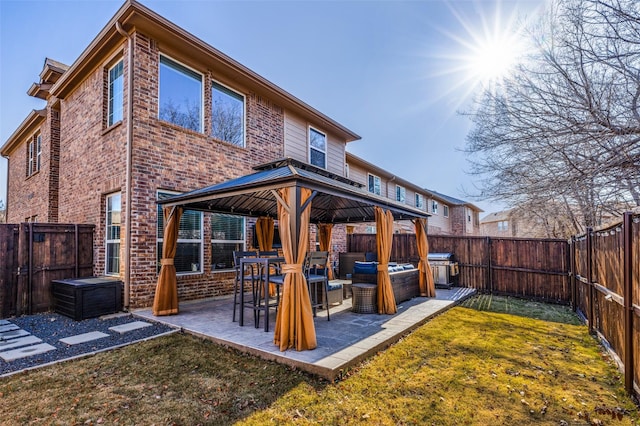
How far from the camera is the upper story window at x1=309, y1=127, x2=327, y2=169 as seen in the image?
11656mm

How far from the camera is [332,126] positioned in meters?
11.9

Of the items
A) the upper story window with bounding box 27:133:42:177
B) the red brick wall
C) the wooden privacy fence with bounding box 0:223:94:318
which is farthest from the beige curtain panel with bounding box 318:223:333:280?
the upper story window with bounding box 27:133:42:177

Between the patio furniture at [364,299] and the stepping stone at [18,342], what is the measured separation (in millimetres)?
5340

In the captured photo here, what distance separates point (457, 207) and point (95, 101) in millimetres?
26650

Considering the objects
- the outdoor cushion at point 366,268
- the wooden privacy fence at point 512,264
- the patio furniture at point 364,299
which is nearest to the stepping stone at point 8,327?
the patio furniture at point 364,299

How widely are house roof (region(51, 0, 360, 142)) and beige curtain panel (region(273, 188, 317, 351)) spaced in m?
4.85

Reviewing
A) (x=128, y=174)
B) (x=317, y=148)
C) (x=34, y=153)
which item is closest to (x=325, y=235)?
(x=317, y=148)

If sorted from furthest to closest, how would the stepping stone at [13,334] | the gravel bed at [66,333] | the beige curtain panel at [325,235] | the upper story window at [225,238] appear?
the beige curtain panel at [325,235] → the upper story window at [225,238] → the stepping stone at [13,334] → the gravel bed at [66,333]

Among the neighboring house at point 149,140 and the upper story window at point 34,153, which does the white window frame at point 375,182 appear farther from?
the upper story window at point 34,153

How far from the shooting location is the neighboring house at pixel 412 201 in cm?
1573

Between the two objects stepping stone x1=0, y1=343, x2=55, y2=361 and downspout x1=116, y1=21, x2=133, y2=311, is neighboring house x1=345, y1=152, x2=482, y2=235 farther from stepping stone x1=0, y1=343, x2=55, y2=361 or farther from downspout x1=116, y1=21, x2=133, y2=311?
stepping stone x1=0, y1=343, x2=55, y2=361

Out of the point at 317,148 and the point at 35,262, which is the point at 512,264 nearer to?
the point at 317,148

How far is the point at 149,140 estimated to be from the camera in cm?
678

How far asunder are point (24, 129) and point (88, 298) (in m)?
10.4
